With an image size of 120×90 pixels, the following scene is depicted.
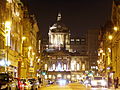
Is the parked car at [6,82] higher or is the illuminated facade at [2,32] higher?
the illuminated facade at [2,32]

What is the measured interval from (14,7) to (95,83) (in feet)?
64.1

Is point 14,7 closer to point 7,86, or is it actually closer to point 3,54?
point 3,54

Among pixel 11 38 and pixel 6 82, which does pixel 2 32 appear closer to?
pixel 11 38

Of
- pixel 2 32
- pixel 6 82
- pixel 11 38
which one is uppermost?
pixel 11 38

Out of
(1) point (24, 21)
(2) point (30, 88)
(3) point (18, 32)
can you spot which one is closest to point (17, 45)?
(3) point (18, 32)

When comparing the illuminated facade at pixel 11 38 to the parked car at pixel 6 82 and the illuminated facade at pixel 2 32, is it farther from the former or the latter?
the parked car at pixel 6 82

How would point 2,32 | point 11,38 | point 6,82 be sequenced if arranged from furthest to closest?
1. point 11,38
2. point 2,32
3. point 6,82

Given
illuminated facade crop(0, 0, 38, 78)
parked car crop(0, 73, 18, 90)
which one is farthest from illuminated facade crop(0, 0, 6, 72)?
parked car crop(0, 73, 18, 90)

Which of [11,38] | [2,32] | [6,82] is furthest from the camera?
[11,38]

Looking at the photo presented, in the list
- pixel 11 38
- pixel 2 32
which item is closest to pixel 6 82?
pixel 2 32

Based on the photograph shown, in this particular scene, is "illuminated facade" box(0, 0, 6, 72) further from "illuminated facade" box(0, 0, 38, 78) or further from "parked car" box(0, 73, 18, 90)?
"parked car" box(0, 73, 18, 90)

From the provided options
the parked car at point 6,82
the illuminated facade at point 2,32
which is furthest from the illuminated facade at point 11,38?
the parked car at point 6,82

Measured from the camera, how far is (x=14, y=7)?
7088 cm

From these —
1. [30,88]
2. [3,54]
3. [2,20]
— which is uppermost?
[2,20]
